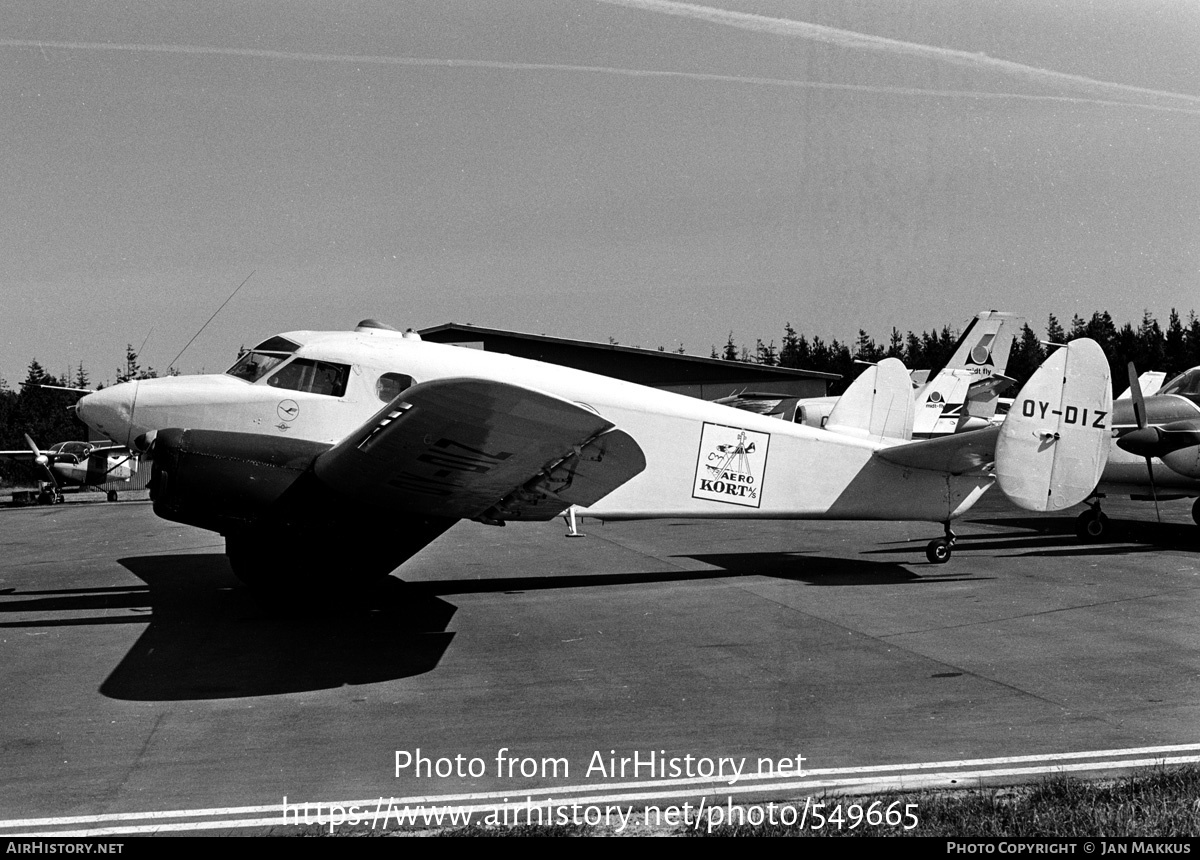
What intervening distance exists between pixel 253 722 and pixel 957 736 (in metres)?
4.28

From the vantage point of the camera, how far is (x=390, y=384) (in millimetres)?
9484

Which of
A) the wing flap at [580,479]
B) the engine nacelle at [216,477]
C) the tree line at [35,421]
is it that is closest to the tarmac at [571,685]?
the engine nacelle at [216,477]

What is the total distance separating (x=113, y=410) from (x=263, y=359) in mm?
1466

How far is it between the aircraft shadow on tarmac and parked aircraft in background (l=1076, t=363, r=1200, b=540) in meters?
11.1

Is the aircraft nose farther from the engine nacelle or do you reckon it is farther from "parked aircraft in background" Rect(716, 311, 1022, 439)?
"parked aircraft in background" Rect(716, 311, 1022, 439)

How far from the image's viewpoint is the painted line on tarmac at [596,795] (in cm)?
420

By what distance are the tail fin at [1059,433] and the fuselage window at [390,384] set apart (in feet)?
22.2

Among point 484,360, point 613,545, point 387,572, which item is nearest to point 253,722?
point 387,572

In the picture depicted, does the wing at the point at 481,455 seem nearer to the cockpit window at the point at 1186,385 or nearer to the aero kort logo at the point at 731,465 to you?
the aero kort logo at the point at 731,465

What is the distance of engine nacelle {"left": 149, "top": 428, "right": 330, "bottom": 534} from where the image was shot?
8.38 m

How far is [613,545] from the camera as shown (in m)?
15.2

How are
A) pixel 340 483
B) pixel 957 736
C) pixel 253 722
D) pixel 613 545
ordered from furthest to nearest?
pixel 613 545, pixel 340 483, pixel 253 722, pixel 957 736

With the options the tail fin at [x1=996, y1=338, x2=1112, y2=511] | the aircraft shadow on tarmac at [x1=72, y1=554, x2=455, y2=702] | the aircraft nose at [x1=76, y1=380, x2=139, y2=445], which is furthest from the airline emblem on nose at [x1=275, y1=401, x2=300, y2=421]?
the tail fin at [x1=996, y1=338, x2=1112, y2=511]

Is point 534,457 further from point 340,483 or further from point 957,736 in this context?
point 957,736
